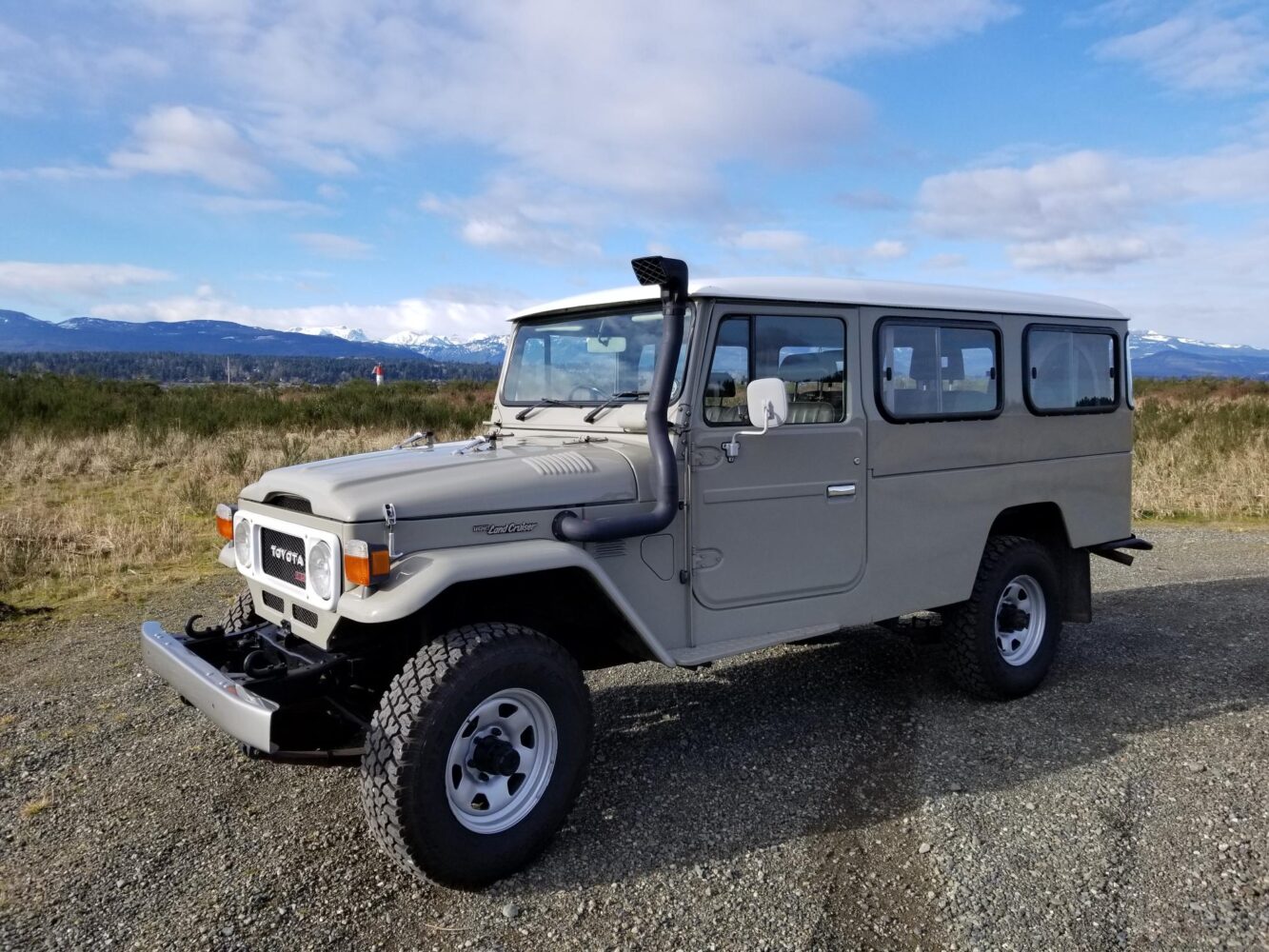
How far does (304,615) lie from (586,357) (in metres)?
1.85

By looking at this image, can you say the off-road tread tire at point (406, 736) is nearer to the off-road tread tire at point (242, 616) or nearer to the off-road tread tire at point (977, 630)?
the off-road tread tire at point (242, 616)

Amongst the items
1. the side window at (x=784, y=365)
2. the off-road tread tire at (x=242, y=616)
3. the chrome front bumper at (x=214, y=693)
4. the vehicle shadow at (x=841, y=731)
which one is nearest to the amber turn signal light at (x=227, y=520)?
the off-road tread tire at (x=242, y=616)

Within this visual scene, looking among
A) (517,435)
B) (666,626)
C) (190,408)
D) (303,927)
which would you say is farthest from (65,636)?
(190,408)

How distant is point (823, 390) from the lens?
4469 mm

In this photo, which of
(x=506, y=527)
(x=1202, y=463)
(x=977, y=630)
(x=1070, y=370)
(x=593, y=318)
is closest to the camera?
(x=506, y=527)

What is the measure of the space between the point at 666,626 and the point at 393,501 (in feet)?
4.41

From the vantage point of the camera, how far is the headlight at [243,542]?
401 centimetres

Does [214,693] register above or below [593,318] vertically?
below

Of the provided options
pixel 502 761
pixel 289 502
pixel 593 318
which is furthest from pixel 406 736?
pixel 593 318

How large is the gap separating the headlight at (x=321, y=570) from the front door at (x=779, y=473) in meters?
1.54

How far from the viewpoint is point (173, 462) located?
15438mm

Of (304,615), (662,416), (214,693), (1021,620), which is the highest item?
(662,416)

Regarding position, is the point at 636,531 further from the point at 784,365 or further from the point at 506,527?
the point at 784,365

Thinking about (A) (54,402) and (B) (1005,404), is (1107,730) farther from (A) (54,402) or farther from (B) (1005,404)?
(A) (54,402)
